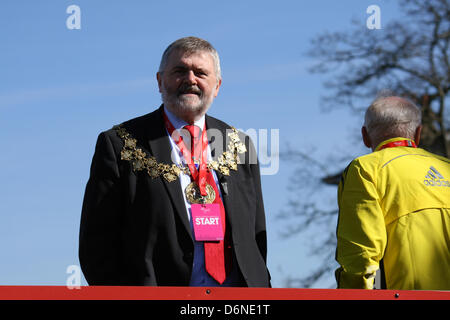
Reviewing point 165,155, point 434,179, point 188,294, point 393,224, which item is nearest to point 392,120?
point 434,179

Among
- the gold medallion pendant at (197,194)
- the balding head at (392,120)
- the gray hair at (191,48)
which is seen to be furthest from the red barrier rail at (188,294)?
the gray hair at (191,48)

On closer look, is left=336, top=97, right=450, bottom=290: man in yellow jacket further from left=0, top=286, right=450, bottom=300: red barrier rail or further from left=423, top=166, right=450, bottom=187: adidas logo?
left=0, top=286, right=450, bottom=300: red barrier rail

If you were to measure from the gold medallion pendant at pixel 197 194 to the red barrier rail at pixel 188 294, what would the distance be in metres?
1.06

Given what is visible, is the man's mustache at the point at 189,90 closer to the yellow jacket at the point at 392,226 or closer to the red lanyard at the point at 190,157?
the red lanyard at the point at 190,157

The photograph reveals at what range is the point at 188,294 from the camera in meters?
2.84

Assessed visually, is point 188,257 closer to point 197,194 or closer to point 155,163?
point 197,194

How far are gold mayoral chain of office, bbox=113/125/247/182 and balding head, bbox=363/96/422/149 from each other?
72 centimetres

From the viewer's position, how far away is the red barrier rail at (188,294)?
2.76 meters

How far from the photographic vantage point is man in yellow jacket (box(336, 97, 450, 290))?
148 inches

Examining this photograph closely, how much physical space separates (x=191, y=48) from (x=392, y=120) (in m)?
1.06

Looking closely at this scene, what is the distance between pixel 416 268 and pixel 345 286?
1.13 ft

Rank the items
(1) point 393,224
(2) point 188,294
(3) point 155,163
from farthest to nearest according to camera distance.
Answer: (3) point 155,163 → (1) point 393,224 → (2) point 188,294
